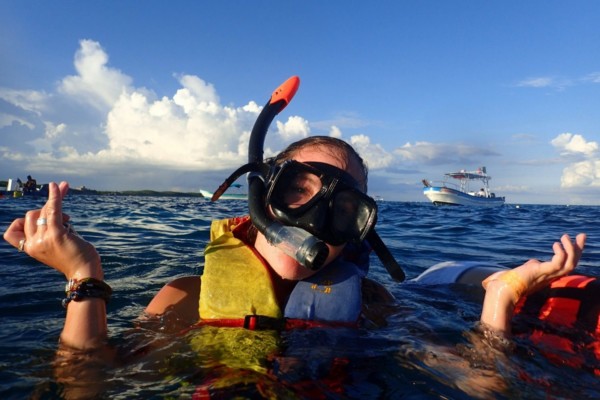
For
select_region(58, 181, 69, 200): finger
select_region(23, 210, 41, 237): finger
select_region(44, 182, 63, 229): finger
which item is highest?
select_region(58, 181, 69, 200): finger

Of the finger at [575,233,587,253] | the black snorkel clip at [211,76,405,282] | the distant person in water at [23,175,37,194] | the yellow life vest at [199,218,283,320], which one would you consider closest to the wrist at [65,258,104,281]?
the yellow life vest at [199,218,283,320]

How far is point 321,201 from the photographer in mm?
2283

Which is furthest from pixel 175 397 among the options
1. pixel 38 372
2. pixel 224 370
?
pixel 38 372

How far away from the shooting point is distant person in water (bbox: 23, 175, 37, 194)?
26.7m

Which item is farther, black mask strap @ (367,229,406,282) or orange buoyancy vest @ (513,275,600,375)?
black mask strap @ (367,229,406,282)

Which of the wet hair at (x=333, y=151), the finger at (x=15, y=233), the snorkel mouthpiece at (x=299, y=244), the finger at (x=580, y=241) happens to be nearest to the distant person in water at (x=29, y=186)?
the finger at (x=15, y=233)

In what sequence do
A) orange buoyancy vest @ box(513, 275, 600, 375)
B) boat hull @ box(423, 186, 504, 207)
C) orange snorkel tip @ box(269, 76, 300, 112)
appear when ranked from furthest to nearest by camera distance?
boat hull @ box(423, 186, 504, 207), orange snorkel tip @ box(269, 76, 300, 112), orange buoyancy vest @ box(513, 275, 600, 375)

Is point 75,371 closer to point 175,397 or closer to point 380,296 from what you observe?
point 175,397

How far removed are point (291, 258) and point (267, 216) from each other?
0.28 m

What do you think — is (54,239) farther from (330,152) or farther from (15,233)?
(330,152)

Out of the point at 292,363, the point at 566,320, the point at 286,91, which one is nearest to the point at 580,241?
the point at 566,320

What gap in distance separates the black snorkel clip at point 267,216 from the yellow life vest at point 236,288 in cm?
28

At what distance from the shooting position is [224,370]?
67.2 inches

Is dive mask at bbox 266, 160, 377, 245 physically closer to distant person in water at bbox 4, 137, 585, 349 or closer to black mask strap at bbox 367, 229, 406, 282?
distant person in water at bbox 4, 137, 585, 349
